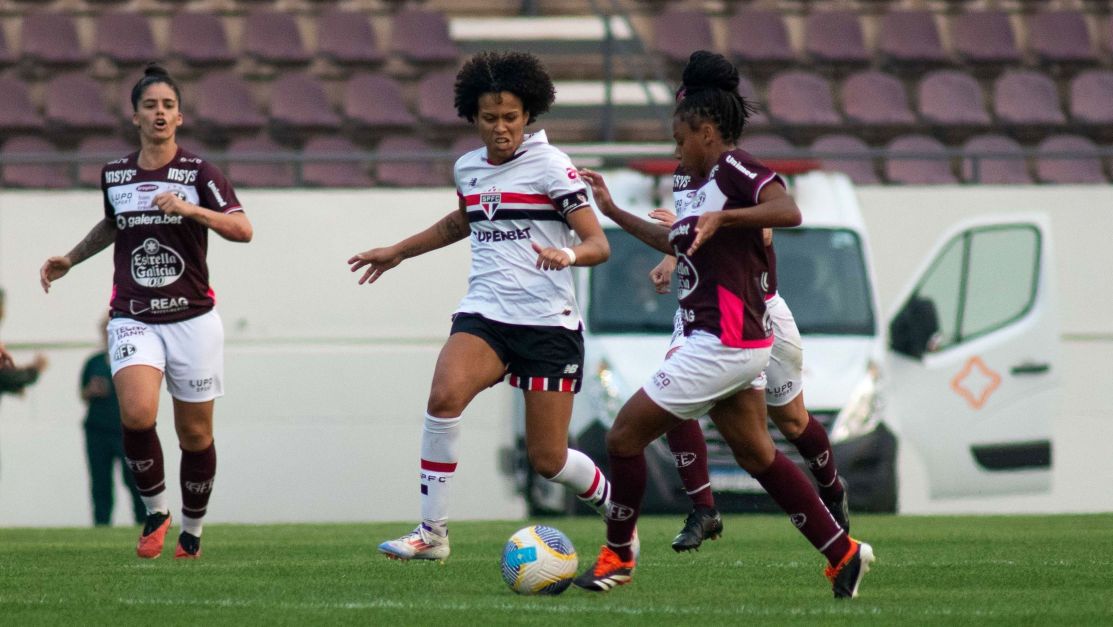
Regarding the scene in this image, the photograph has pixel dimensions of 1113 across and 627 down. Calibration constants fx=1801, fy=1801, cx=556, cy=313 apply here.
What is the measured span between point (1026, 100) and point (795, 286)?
789 centimetres

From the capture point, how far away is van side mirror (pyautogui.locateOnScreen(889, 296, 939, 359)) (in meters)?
13.7

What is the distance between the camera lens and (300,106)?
65.0 feet

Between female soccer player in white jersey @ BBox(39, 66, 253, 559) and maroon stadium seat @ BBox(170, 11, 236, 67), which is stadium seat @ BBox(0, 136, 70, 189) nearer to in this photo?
maroon stadium seat @ BBox(170, 11, 236, 67)

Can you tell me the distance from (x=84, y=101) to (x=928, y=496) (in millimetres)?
10378

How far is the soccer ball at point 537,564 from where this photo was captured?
6.90 meters

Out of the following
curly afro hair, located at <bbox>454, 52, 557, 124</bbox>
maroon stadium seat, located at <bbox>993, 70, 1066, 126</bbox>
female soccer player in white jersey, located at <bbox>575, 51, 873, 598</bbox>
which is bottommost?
female soccer player in white jersey, located at <bbox>575, 51, 873, 598</bbox>

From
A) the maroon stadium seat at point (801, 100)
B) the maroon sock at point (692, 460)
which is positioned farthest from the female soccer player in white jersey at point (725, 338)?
the maroon stadium seat at point (801, 100)

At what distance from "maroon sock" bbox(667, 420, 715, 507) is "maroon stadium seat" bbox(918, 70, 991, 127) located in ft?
41.2

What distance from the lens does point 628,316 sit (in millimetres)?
13406

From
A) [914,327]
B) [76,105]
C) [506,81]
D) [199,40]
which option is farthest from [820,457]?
[199,40]

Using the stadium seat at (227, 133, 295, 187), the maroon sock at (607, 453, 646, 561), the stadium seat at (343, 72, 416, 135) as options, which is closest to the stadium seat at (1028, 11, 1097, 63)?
the stadium seat at (343, 72, 416, 135)

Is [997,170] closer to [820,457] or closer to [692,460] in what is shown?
[820,457]

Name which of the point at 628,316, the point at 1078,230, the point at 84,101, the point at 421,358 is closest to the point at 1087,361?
the point at 1078,230

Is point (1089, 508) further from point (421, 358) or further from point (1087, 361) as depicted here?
point (421, 358)
